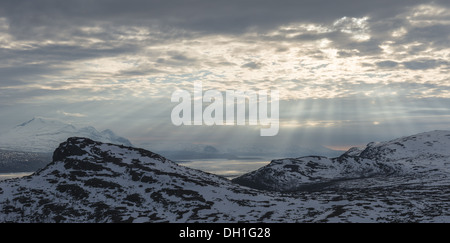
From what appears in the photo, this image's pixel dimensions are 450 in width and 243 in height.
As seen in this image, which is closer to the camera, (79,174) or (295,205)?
(295,205)

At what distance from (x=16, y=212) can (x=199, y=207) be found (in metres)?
64.0
